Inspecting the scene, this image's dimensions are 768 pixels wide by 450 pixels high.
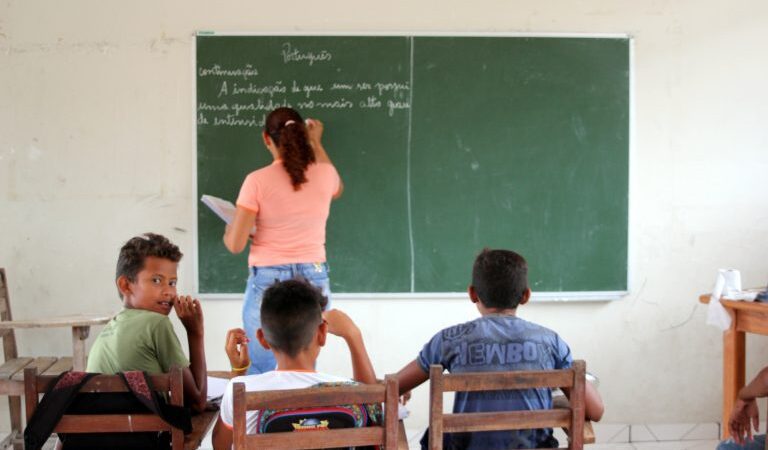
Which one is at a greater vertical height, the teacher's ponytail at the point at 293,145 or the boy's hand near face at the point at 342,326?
the teacher's ponytail at the point at 293,145

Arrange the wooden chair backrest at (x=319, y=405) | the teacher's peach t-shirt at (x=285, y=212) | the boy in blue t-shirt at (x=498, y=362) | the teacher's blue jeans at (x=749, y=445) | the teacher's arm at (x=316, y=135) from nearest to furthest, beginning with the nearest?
the wooden chair backrest at (x=319, y=405) → the boy in blue t-shirt at (x=498, y=362) → the teacher's blue jeans at (x=749, y=445) → the teacher's peach t-shirt at (x=285, y=212) → the teacher's arm at (x=316, y=135)

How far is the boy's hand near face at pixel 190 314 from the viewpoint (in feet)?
7.25

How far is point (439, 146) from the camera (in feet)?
13.4

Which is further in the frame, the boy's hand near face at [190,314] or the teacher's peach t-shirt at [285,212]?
the teacher's peach t-shirt at [285,212]

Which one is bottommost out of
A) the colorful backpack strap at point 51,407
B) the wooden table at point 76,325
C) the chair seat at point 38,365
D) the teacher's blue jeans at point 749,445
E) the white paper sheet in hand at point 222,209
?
the chair seat at point 38,365

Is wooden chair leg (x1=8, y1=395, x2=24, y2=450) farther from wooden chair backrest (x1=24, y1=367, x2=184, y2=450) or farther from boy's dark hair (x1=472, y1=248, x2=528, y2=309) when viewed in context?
boy's dark hair (x1=472, y1=248, x2=528, y2=309)

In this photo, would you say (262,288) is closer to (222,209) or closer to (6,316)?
(222,209)

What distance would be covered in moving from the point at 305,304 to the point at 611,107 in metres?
2.59

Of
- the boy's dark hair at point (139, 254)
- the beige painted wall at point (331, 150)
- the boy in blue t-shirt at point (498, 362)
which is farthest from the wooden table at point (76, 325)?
the boy in blue t-shirt at point (498, 362)

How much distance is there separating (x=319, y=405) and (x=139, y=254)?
34.3 inches

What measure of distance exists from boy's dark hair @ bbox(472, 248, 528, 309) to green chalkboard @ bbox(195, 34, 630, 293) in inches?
68.8

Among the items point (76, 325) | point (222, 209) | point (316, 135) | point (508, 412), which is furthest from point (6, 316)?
point (508, 412)

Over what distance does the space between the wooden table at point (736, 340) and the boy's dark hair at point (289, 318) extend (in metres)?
2.08

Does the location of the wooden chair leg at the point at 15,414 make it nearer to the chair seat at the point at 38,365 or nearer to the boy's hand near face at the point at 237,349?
the chair seat at the point at 38,365
